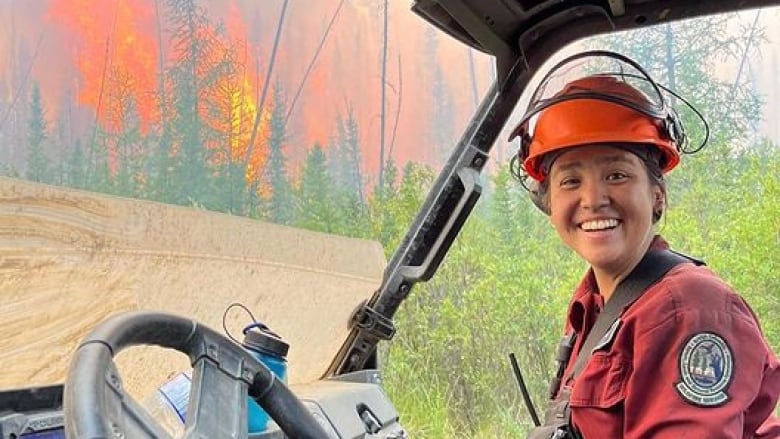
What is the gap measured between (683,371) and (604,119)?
0.48m

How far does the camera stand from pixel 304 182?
8.47ft

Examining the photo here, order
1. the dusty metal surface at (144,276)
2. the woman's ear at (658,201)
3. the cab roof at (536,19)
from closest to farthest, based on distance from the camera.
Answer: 1. the dusty metal surface at (144,276)
2. the woman's ear at (658,201)
3. the cab roof at (536,19)

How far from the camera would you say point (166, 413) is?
1.35 metres

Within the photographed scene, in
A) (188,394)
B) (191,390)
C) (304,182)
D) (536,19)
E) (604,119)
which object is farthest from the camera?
(304,182)

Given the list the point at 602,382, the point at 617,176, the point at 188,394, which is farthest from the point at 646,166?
the point at 188,394

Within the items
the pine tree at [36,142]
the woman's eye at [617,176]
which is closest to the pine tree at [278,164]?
the pine tree at [36,142]

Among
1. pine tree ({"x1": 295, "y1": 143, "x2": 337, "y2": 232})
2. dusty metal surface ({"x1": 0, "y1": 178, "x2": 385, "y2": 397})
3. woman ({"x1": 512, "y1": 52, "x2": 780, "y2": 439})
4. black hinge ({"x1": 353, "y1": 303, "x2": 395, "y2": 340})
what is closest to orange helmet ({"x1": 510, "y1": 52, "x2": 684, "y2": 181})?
woman ({"x1": 512, "y1": 52, "x2": 780, "y2": 439})

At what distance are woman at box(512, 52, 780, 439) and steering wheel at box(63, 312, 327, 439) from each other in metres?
0.50

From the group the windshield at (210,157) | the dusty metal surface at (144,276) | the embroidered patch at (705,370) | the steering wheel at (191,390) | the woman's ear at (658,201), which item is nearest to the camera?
the steering wheel at (191,390)

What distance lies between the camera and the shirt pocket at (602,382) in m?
1.38

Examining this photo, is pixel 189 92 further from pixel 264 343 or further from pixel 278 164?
pixel 264 343

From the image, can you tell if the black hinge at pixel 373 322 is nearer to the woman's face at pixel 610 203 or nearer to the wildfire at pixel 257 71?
the wildfire at pixel 257 71

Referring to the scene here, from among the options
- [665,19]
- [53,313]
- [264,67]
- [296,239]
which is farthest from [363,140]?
[53,313]

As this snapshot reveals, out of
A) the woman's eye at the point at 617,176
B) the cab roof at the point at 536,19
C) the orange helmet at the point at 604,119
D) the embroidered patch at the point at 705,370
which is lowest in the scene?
the embroidered patch at the point at 705,370
